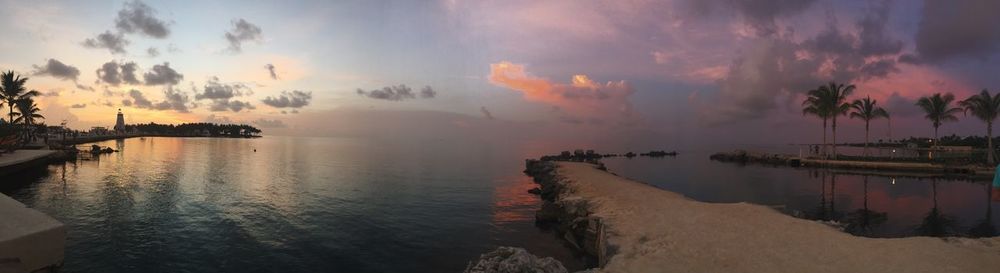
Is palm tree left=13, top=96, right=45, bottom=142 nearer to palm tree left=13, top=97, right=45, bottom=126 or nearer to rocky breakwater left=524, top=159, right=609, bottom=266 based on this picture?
palm tree left=13, top=97, right=45, bottom=126

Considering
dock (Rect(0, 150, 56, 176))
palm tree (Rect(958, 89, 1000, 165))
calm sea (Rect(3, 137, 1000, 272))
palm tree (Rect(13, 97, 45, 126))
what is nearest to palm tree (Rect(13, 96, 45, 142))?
palm tree (Rect(13, 97, 45, 126))

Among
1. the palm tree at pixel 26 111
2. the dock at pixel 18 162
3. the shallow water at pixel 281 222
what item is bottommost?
the shallow water at pixel 281 222

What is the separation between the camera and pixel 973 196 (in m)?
40.1

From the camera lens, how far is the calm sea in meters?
21.0

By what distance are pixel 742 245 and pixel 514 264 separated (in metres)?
9.17

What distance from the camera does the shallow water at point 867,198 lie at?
1097 inches

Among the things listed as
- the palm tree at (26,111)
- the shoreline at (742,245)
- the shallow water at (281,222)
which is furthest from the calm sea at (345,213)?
the palm tree at (26,111)

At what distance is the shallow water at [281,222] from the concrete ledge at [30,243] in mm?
1488

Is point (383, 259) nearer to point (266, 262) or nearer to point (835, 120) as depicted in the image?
point (266, 262)

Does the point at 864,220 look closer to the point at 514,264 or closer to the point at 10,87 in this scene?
the point at 514,264

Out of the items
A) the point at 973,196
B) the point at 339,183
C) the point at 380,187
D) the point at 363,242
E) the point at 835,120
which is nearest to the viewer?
the point at 363,242

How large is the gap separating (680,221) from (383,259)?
13.4m

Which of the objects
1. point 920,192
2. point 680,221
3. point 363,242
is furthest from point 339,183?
point 920,192

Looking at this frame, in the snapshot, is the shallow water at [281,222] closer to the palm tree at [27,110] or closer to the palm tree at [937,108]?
the palm tree at [27,110]
